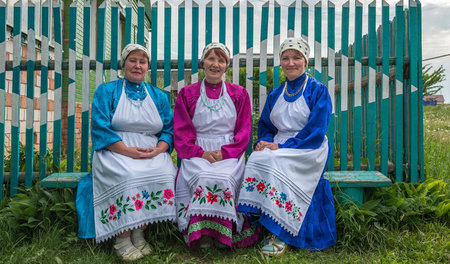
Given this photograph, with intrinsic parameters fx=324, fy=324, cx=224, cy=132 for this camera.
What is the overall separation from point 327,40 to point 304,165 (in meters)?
1.58

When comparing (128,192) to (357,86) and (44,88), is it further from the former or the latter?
(357,86)

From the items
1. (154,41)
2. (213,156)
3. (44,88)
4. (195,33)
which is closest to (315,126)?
(213,156)

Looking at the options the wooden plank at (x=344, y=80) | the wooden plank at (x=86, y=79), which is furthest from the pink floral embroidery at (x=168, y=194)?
the wooden plank at (x=344, y=80)

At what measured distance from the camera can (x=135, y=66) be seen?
2947 mm

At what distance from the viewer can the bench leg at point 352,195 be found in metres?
2.96

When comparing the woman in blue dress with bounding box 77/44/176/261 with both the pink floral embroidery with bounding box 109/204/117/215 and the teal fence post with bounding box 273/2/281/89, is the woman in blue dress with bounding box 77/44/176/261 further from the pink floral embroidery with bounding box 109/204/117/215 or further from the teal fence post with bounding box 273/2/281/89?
the teal fence post with bounding box 273/2/281/89

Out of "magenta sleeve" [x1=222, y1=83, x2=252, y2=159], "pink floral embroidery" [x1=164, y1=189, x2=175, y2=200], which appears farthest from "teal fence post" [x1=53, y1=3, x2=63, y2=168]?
"magenta sleeve" [x1=222, y1=83, x2=252, y2=159]

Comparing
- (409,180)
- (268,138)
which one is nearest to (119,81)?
(268,138)

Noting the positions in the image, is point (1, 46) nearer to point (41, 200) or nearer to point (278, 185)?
point (41, 200)

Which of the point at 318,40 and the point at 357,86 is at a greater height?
the point at 318,40

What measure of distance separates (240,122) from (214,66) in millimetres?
562

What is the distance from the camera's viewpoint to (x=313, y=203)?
2.69 m

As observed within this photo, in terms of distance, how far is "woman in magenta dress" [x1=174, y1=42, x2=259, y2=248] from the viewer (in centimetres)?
250

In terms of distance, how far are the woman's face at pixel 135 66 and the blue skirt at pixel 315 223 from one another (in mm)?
1502
